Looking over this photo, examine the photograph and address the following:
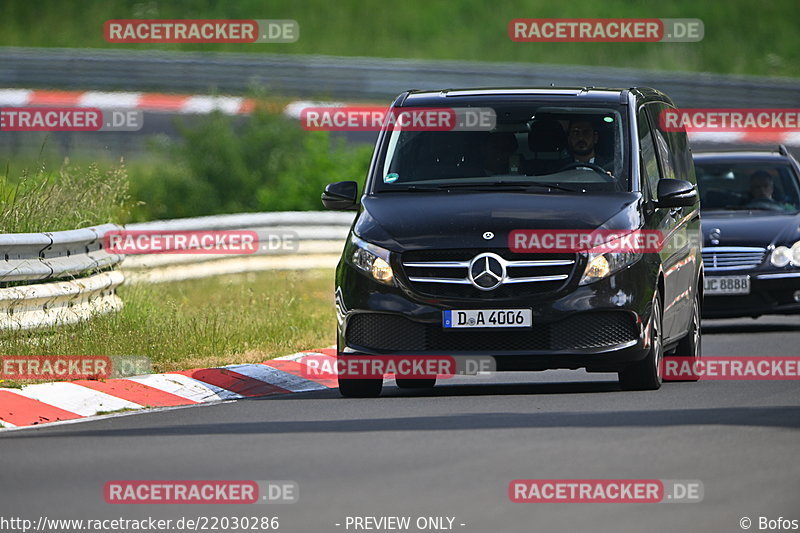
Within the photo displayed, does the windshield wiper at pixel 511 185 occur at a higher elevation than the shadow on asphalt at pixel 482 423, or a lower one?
higher

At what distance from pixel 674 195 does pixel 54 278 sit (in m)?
4.67

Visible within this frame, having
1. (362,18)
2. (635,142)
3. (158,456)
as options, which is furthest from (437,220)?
(362,18)

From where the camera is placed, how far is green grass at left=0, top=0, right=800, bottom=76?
140 feet

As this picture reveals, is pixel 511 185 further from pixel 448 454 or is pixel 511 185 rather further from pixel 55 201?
pixel 55 201

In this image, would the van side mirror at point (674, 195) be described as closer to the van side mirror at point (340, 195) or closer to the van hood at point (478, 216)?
the van hood at point (478, 216)

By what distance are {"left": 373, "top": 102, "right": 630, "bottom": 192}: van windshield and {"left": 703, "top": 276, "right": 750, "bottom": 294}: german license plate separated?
222 inches

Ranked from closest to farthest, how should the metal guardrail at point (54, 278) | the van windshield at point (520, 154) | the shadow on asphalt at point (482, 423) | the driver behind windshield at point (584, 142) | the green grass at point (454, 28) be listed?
1. the shadow on asphalt at point (482, 423)
2. the van windshield at point (520, 154)
3. the driver behind windshield at point (584, 142)
4. the metal guardrail at point (54, 278)
5. the green grass at point (454, 28)

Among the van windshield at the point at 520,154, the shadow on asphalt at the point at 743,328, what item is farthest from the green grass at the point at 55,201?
the shadow on asphalt at the point at 743,328

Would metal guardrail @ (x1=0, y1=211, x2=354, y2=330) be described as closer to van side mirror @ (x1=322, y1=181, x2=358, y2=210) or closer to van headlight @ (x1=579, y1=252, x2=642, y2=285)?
van side mirror @ (x1=322, y1=181, x2=358, y2=210)

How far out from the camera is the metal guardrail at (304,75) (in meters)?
35.4

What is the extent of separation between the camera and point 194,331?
1451 centimetres

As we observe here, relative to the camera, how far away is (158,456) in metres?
9.14

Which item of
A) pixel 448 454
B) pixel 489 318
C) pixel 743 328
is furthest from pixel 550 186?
pixel 743 328

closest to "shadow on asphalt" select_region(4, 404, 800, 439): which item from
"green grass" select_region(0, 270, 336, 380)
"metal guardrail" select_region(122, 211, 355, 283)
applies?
"green grass" select_region(0, 270, 336, 380)
